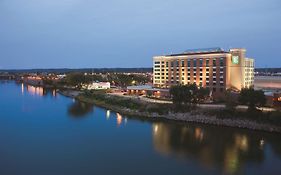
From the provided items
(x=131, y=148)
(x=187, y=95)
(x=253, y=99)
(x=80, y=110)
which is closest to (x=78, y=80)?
(x=80, y=110)

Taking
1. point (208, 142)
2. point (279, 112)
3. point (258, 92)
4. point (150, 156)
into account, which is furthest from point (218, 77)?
point (150, 156)

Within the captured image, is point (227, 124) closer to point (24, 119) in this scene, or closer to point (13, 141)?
point (13, 141)

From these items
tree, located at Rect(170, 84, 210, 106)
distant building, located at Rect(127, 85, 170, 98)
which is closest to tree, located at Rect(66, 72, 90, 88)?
distant building, located at Rect(127, 85, 170, 98)

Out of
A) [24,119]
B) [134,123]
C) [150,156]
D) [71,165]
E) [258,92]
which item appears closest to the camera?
[71,165]

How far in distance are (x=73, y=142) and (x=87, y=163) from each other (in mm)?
2442

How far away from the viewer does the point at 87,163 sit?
27.3ft

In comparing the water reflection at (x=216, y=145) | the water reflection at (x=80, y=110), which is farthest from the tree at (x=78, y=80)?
the water reflection at (x=216, y=145)

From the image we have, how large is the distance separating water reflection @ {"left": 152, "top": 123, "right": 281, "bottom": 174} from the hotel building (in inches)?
270

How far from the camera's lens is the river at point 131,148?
7.94 metres

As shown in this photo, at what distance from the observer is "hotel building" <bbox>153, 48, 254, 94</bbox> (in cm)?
1817

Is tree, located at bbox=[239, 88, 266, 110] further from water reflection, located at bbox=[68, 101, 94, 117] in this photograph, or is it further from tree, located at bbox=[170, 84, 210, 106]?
water reflection, located at bbox=[68, 101, 94, 117]

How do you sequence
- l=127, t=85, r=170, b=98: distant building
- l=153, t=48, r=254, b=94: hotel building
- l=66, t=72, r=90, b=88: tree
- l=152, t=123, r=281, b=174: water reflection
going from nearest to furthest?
l=152, t=123, r=281, b=174: water reflection < l=153, t=48, r=254, b=94: hotel building < l=127, t=85, r=170, b=98: distant building < l=66, t=72, r=90, b=88: tree

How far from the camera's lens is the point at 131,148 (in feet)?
32.3

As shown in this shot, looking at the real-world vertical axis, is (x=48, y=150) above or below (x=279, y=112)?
below
